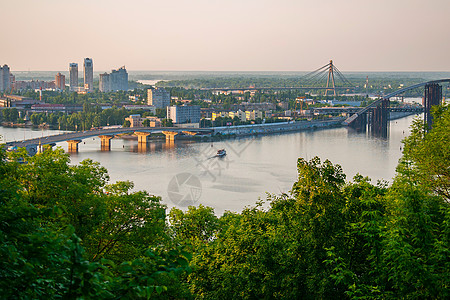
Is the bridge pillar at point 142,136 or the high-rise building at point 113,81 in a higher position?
the high-rise building at point 113,81

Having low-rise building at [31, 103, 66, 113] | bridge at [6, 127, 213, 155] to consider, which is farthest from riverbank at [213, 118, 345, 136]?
low-rise building at [31, 103, 66, 113]

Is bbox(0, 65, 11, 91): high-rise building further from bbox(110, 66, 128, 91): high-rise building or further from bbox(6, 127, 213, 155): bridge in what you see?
bbox(6, 127, 213, 155): bridge

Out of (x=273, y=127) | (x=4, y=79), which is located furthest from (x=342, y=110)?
(x=4, y=79)

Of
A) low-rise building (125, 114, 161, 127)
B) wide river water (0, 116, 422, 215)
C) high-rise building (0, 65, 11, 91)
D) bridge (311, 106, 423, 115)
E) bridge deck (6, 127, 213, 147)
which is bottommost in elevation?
wide river water (0, 116, 422, 215)

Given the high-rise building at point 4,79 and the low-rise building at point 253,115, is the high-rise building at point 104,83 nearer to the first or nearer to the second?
the high-rise building at point 4,79

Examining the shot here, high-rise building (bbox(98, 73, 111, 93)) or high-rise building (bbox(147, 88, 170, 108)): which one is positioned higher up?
high-rise building (bbox(98, 73, 111, 93))

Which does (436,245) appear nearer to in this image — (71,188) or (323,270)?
(323,270)

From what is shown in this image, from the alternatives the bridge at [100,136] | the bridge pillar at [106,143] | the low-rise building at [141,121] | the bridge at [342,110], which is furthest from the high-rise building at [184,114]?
the bridge at [342,110]

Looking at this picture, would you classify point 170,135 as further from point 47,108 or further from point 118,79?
point 118,79
